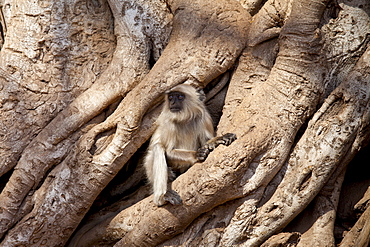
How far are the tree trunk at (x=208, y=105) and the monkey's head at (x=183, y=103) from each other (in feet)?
0.36

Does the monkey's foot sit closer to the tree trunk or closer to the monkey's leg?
the tree trunk

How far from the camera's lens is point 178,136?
14.8 feet

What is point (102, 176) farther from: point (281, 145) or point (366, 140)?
point (366, 140)

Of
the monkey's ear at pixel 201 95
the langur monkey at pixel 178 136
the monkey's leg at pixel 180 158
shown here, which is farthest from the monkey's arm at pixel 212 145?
the monkey's ear at pixel 201 95

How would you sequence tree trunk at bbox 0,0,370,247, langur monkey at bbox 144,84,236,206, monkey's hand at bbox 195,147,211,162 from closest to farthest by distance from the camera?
tree trunk at bbox 0,0,370,247 < monkey's hand at bbox 195,147,211,162 < langur monkey at bbox 144,84,236,206

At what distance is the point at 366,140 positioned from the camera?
3.90m

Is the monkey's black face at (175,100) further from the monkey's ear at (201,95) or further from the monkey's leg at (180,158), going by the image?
the monkey's leg at (180,158)

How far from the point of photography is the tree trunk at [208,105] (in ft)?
12.3

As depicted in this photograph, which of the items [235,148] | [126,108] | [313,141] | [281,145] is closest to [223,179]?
[235,148]

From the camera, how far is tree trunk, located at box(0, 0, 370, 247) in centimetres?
374

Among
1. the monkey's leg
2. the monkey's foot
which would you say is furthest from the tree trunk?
the monkey's leg

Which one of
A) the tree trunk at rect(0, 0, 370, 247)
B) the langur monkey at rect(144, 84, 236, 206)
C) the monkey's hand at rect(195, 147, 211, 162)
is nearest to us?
the tree trunk at rect(0, 0, 370, 247)

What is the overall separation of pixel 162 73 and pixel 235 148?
1.07 metres

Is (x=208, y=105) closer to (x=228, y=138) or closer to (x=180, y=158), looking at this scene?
(x=180, y=158)
